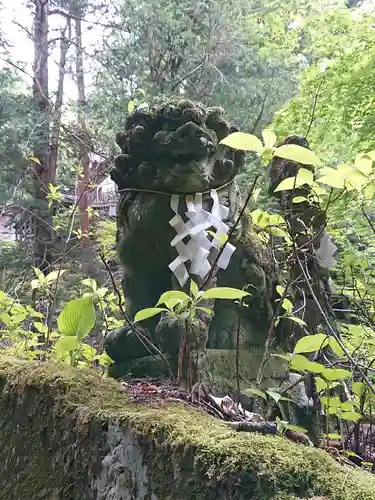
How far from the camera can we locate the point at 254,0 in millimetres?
7625

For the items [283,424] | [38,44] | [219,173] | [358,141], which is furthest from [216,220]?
[38,44]

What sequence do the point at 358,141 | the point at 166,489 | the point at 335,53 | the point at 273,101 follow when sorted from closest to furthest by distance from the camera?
1. the point at 166,489
2. the point at 358,141
3. the point at 335,53
4. the point at 273,101

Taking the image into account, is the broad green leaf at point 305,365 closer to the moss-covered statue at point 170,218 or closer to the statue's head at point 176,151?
the moss-covered statue at point 170,218

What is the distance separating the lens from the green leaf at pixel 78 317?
5.14 ft

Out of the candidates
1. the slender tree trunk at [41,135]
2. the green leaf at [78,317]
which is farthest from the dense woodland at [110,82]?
the green leaf at [78,317]

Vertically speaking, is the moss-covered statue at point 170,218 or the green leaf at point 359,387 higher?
the moss-covered statue at point 170,218

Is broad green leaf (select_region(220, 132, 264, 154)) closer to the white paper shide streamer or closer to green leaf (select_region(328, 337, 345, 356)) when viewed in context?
green leaf (select_region(328, 337, 345, 356))

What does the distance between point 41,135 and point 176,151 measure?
5.60 metres

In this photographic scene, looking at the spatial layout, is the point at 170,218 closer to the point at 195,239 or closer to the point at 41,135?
the point at 195,239

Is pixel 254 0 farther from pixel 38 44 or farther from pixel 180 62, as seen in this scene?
pixel 38 44

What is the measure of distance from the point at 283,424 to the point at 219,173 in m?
1.21

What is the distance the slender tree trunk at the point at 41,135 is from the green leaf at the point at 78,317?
5.25 m

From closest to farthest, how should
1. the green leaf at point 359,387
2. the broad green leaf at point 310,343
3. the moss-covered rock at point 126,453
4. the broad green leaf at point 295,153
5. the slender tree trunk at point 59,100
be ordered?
the moss-covered rock at point 126,453 → the broad green leaf at point 295,153 → the broad green leaf at point 310,343 → the green leaf at point 359,387 → the slender tree trunk at point 59,100

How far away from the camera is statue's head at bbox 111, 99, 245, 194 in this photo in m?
1.93
